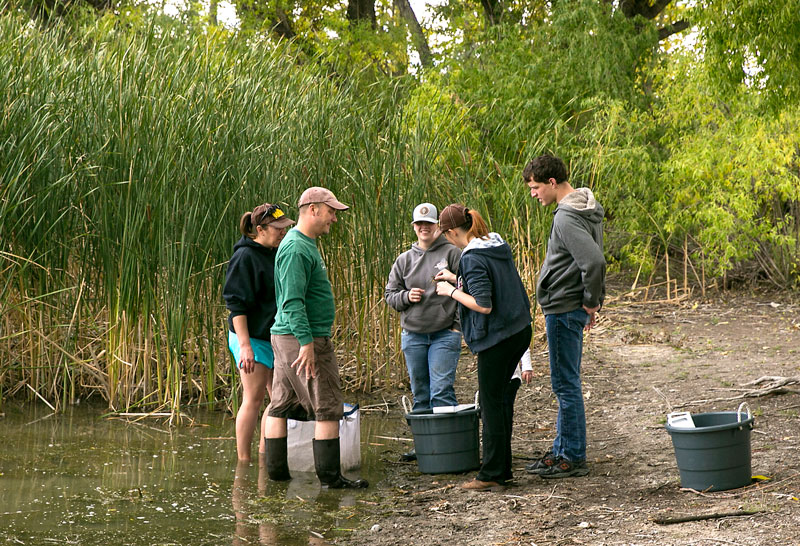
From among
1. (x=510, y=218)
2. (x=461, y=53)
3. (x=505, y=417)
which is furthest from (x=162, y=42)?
(x=461, y=53)

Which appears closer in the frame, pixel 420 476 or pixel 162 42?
pixel 420 476

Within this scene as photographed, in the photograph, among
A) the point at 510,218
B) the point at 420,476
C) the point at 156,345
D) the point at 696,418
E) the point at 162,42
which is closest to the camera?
the point at 696,418

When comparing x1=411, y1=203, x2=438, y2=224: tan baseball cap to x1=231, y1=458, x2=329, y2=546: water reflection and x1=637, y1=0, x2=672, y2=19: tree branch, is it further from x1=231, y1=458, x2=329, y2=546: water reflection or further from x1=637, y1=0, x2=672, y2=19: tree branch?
x1=637, y1=0, x2=672, y2=19: tree branch

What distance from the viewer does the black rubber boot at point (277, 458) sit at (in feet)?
15.4

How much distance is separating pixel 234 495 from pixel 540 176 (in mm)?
2105

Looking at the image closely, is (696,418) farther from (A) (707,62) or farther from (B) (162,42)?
(B) (162,42)

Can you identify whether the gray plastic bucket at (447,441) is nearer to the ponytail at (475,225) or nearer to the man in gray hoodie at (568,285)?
the man in gray hoodie at (568,285)

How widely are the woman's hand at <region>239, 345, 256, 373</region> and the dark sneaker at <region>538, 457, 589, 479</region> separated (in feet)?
5.08

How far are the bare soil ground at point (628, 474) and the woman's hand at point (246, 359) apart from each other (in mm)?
893

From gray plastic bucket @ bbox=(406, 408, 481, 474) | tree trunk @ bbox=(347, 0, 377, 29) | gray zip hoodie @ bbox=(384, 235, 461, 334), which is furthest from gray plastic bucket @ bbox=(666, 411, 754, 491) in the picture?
tree trunk @ bbox=(347, 0, 377, 29)

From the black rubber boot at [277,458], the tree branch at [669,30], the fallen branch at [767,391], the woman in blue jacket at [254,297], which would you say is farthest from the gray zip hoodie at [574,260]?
the tree branch at [669,30]

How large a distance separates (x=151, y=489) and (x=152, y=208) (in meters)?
2.08

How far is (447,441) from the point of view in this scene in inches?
187

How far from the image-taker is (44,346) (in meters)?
6.35
